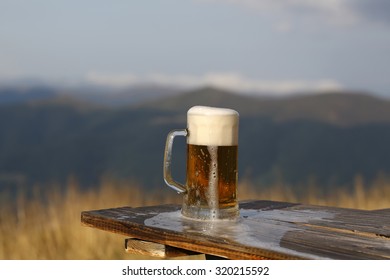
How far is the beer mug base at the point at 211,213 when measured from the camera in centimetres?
224

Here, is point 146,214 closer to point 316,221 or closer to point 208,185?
point 208,185

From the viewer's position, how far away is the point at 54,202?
19.7ft

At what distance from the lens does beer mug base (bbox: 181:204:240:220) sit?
2.24m

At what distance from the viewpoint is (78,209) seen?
19.3 ft

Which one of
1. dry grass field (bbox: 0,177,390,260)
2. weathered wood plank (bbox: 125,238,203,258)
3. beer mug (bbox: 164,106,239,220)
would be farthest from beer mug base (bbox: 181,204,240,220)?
dry grass field (bbox: 0,177,390,260)

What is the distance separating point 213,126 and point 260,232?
378mm

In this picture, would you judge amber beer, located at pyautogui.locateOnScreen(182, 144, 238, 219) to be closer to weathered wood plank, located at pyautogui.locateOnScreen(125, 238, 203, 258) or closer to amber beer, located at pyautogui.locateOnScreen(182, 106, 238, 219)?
amber beer, located at pyautogui.locateOnScreen(182, 106, 238, 219)

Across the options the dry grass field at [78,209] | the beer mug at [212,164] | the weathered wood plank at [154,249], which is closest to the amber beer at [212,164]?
the beer mug at [212,164]

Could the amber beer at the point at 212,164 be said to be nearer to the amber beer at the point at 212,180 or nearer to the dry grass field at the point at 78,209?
the amber beer at the point at 212,180

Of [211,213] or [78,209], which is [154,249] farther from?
[78,209]

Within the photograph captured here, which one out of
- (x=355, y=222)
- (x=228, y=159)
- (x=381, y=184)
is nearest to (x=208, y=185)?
(x=228, y=159)

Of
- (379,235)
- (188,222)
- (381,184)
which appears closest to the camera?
(379,235)
